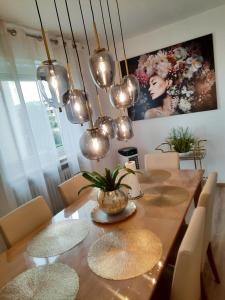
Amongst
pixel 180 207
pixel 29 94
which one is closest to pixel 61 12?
pixel 29 94

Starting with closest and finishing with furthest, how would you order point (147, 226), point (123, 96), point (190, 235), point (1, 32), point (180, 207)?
point (190, 235) → point (147, 226) → point (180, 207) → point (123, 96) → point (1, 32)

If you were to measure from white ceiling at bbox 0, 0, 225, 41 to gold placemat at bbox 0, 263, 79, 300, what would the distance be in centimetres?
198

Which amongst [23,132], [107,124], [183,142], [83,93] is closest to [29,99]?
[23,132]

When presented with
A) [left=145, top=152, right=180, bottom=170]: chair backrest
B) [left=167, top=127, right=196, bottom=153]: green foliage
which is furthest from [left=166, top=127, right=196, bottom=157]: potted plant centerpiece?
[left=145, top=152, right=180, bottom=170]: chair backrest

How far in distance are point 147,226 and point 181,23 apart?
2.70 m

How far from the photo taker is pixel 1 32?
2070mm

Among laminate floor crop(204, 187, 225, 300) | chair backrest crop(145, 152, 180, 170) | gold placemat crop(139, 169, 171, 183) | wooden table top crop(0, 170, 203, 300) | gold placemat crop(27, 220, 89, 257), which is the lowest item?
laminate floor crop(204, 187, 225, 300)

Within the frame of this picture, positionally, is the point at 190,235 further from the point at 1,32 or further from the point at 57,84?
the point at 1,32

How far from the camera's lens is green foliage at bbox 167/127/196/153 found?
291cm

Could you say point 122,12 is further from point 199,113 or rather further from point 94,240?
point 94,240

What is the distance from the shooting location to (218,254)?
→ 190cm

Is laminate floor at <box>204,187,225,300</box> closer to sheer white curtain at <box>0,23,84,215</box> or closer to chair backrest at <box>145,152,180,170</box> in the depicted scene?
chair backrest at <box>145,152,180,170</box>

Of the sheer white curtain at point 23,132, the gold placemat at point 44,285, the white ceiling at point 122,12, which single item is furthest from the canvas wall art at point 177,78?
the gold placemat at point 44,285

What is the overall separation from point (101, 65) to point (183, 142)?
2.02m
